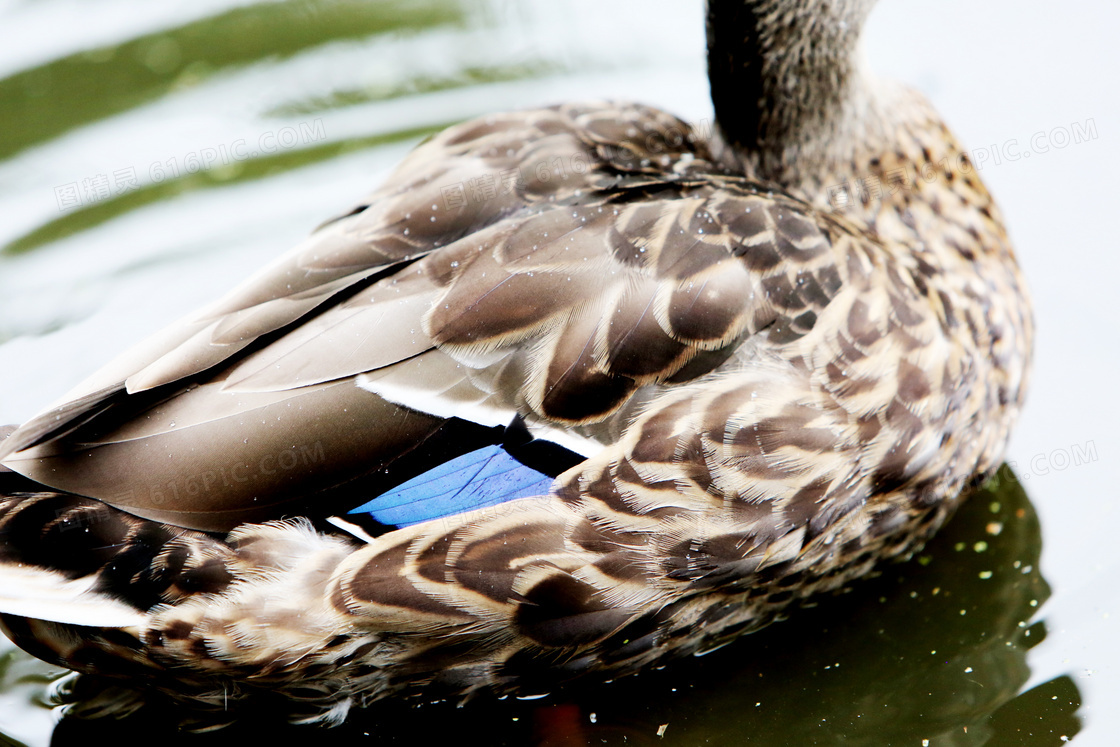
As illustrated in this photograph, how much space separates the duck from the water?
0.94 feet

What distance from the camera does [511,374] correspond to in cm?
258

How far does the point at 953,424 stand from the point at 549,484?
1045 millimetres

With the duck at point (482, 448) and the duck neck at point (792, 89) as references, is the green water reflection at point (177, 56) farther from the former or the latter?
the duck at point (482, 448)

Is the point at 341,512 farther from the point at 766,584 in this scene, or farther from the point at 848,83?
the point at 848,83

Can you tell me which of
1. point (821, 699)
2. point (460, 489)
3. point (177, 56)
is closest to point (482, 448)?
point (460, 489)

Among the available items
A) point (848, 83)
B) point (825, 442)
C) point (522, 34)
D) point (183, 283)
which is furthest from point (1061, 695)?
point (522, 34)

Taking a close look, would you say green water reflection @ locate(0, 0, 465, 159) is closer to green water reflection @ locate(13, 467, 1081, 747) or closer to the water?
the water

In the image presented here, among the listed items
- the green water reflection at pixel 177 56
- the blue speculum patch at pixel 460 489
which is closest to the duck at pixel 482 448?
the blue speculum patch at pixel 460 489

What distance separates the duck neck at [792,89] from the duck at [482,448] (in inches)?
17.5

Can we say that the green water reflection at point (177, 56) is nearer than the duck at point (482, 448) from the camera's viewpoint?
No

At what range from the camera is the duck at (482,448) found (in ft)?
8.30

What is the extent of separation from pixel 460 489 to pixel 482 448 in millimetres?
100

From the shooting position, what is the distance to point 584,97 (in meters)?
4.88

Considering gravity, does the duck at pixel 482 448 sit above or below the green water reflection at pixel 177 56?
below
